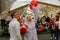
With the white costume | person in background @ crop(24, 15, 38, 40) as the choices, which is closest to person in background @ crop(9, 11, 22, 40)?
the white costume

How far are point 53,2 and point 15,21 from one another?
3501mm

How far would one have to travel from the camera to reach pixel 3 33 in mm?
19078

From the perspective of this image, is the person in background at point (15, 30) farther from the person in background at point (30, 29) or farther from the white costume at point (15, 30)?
the person in background at point (30, 29)

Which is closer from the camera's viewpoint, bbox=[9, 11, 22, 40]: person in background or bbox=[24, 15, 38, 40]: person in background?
bbox=[9, 11, 22, 40]: person in background

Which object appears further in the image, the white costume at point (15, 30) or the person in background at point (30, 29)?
the person in background at point (30, 29)

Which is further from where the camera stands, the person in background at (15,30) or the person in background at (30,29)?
the person in background at (30,29)

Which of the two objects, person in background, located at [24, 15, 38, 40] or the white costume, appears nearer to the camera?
the white costume

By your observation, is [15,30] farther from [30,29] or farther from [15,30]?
[30,29]

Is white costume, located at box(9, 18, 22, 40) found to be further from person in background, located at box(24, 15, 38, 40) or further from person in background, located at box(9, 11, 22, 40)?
person in background, located at box(24, 15, 38, 40)

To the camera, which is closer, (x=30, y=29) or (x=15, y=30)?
(x=15, y=30)

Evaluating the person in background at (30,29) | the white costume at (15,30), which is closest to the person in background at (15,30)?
the white costume at (15,30)

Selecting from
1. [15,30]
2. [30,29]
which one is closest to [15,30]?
[15,30]

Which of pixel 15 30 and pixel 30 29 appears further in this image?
pixel 30 29

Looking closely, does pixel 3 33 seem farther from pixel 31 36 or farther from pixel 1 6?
pixel 1 6
